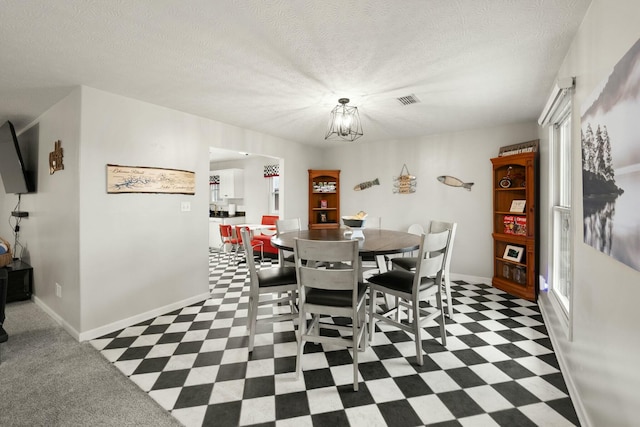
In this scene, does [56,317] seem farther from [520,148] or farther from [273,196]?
[520,148]

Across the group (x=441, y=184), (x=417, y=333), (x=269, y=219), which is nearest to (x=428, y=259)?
(x=417, y=333)

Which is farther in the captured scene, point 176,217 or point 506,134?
point 506,134

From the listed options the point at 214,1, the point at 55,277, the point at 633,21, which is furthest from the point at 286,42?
the point at 55,277

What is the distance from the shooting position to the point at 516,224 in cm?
380

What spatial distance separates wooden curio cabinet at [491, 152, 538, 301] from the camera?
11.6ft

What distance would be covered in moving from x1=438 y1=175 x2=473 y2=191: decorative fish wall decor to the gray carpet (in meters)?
4.40

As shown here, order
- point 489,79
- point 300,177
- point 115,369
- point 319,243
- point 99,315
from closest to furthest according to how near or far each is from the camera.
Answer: point 319,243 < point 115,369 < point 489,79 < point 99,315 < point 300,177

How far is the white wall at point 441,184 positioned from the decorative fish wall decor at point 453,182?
5cm

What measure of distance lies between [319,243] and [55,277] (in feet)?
10.3

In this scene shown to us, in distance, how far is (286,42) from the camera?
1947mm

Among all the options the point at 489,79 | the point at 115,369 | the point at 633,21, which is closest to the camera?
the point at 633,21

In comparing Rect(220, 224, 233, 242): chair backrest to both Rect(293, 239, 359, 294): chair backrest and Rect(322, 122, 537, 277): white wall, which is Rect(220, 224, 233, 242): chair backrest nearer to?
Rect(322, 122, 537, 277): white wall

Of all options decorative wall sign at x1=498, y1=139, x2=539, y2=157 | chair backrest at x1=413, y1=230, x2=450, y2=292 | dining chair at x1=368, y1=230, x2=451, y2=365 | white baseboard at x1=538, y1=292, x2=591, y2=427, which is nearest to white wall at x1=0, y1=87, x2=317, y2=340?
dining chair at x1=368, y1=230, x2=451, y2=365

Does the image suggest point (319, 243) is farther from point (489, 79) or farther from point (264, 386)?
point (489, 79)
